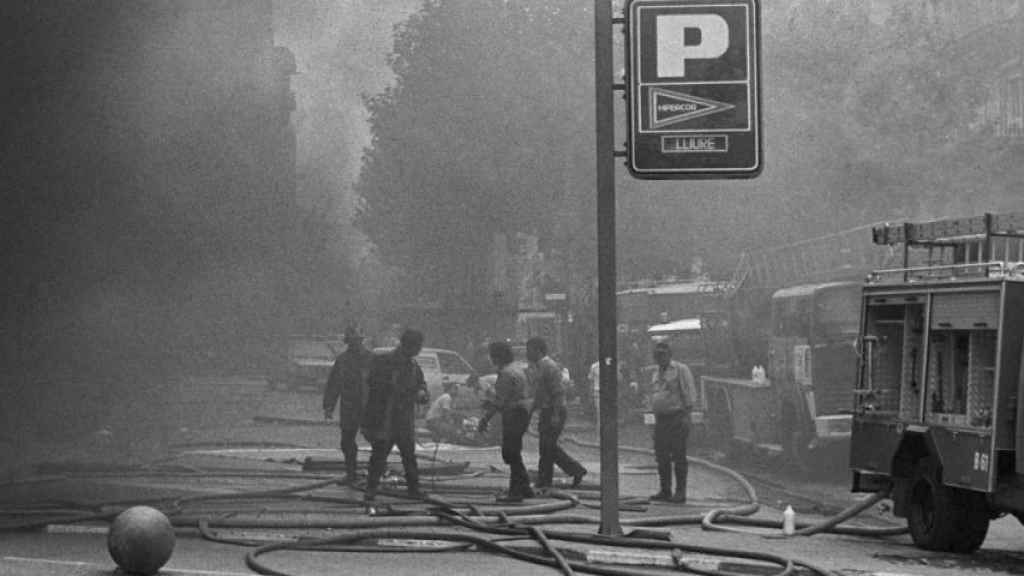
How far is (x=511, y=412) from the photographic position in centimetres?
1634

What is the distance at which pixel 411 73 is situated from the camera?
116 ft

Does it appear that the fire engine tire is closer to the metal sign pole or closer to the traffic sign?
the metal sign pole

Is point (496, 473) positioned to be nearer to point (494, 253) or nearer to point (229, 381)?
point (229, 381)

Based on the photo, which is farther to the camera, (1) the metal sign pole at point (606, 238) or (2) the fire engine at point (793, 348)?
(2) the fire engine at point (793, 348)

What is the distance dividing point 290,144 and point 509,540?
21.4 metres

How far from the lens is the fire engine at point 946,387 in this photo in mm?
11117

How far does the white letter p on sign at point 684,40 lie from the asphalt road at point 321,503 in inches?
135

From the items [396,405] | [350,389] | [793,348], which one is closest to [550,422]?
[396,405]

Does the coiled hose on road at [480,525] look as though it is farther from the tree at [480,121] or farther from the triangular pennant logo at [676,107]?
the tree at [480,121]

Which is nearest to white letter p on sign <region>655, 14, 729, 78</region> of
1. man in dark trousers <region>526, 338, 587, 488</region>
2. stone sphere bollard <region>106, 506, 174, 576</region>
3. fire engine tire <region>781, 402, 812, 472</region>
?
stone sphere bollard <region>106, 506, 174, 576</region>

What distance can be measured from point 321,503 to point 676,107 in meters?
5.37

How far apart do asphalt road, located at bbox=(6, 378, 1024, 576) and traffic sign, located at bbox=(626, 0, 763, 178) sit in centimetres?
275

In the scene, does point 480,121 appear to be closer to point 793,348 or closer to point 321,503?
point 793,348

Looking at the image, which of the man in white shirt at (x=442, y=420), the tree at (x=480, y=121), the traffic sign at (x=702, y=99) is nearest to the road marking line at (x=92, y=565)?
the traffic sign at (x=702, y=99)
